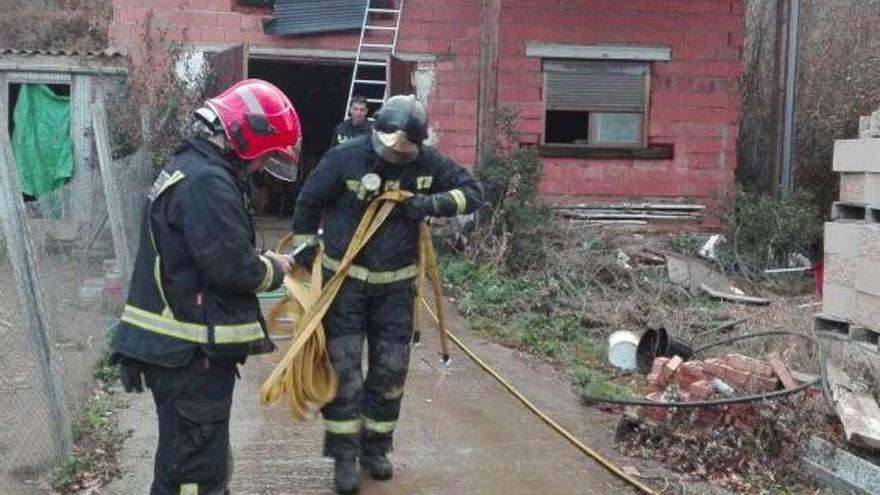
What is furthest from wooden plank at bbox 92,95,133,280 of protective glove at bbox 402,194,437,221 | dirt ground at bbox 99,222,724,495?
protective glove at bbox 402,194,437,221

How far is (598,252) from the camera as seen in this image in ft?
38.3


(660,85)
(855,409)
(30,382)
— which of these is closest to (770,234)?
(660,85)

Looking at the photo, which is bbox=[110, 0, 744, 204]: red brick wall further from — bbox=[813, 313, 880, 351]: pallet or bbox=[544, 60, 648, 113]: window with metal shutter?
bbox=[813, 313, 880, 351]: pallet

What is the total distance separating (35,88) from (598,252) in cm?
701

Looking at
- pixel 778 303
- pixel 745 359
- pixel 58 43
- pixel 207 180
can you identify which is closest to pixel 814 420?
pixel 745 359

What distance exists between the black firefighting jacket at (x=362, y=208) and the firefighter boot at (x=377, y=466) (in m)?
0.84

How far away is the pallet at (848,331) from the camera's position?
21.9 ft

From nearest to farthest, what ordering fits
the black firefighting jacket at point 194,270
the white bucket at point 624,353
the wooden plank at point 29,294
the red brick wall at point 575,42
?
the black firefighting jacket at point 194,270
the wooden plank at point 29,294
the white bucket at point 624,353
the red brick wall at point 575,42

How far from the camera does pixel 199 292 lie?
12.2ft

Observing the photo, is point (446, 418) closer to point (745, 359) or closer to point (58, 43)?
point (745, 359)

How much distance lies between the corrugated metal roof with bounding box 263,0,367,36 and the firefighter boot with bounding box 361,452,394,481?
8654mm

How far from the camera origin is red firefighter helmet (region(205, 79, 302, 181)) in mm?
3789

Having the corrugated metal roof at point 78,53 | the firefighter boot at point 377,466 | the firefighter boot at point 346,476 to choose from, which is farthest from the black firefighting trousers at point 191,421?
the corrugated metal roof at point 78,53

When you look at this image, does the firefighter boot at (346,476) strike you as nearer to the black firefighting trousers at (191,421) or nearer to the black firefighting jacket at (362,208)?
the black firefighting jacket at (362,208)
